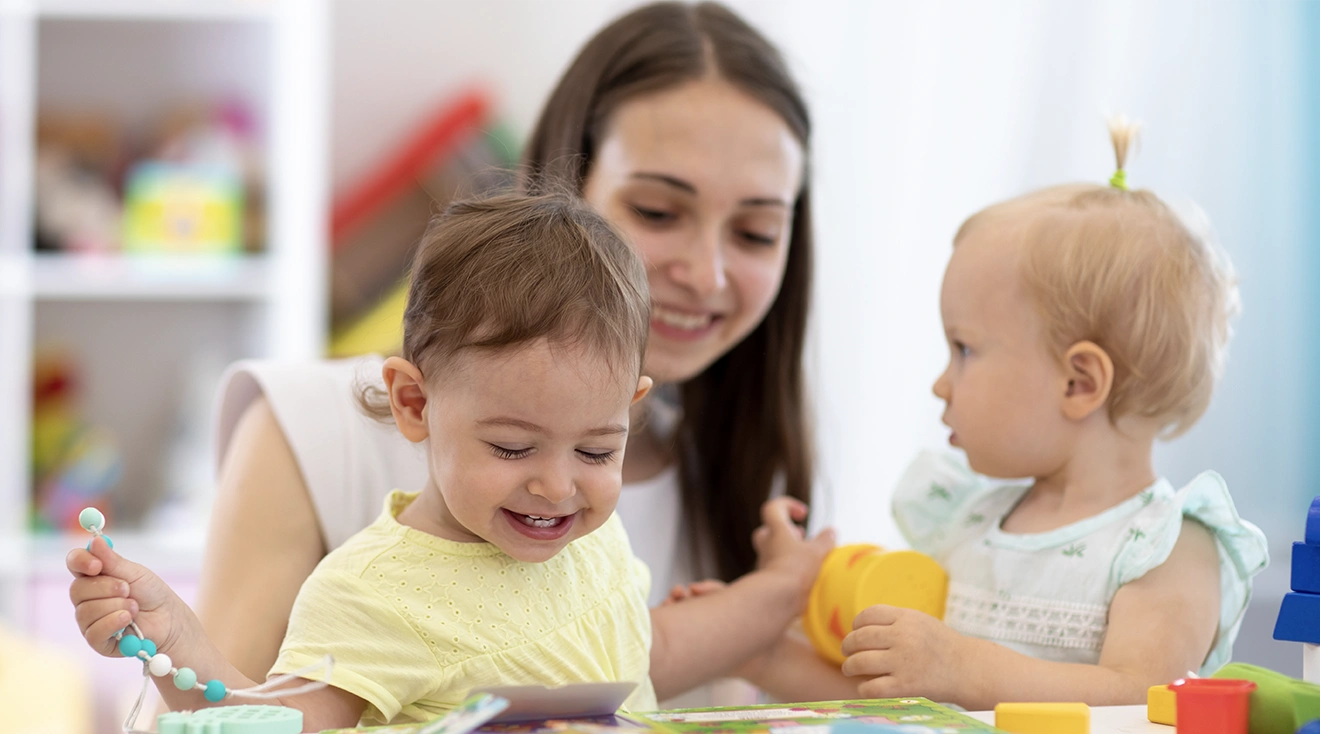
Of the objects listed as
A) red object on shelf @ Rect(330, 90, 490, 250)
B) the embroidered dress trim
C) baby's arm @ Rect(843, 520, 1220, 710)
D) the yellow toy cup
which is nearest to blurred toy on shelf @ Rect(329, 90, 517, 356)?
red object on shelf @ Rect(330, 90, 490, 250)

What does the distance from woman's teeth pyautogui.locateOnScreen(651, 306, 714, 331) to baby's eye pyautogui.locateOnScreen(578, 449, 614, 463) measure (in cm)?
49

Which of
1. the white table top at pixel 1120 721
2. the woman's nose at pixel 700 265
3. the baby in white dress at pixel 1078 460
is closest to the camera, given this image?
the white table top at pixel 1120 721

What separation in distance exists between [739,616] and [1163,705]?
1.47ft

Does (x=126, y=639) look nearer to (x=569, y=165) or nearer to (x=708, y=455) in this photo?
(x=569, y=165)

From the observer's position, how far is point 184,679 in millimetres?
763

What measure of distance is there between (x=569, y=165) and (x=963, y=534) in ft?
1.95

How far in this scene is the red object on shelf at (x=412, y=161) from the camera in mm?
2914

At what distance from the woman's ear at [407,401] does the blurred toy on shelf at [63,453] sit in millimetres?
1964

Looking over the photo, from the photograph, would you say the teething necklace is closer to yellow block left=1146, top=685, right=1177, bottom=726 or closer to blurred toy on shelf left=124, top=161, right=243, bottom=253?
yellow block left=1146, top=685, right=1177, bottom=726

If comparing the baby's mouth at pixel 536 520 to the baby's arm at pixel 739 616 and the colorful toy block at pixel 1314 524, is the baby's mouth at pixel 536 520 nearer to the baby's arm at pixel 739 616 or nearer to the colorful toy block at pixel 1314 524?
the baby's arm at pixel 739 616

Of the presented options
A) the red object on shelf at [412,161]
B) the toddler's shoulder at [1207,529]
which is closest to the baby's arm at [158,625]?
the toddler's shoulder at [1207,529]

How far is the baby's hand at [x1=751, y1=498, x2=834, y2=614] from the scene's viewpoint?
1253mm

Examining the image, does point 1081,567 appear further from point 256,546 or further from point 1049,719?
point 256,546

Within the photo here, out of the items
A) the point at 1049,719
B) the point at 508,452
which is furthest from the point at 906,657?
the point at 508,452
